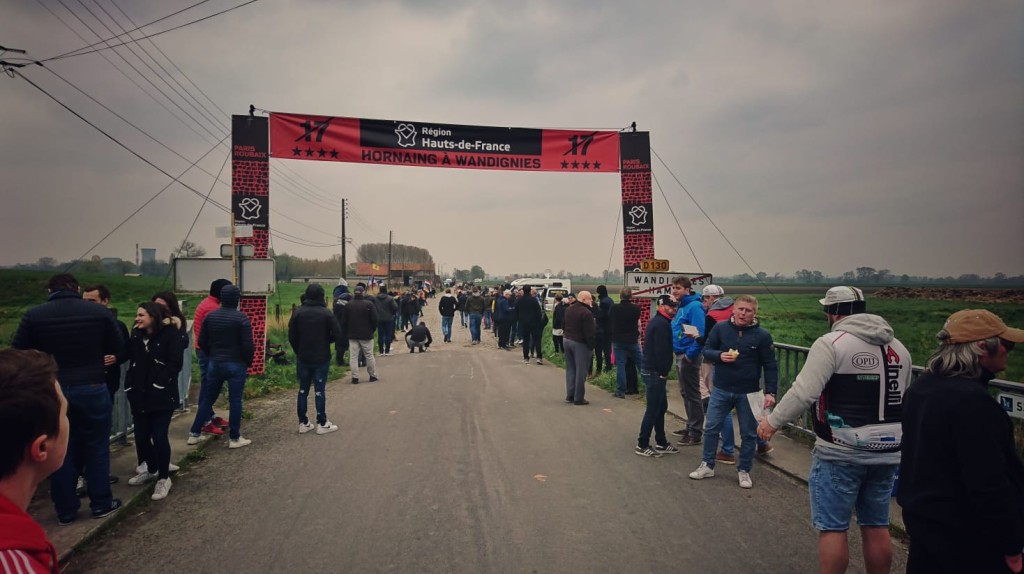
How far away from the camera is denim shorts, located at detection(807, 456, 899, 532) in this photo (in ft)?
10.7

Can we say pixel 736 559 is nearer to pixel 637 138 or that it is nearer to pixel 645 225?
pixel 645 225

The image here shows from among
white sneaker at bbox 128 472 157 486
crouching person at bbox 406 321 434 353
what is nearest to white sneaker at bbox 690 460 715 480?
white sneaker at bbox 128 472 157 486

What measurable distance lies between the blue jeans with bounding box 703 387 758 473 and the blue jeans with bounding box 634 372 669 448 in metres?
0.81

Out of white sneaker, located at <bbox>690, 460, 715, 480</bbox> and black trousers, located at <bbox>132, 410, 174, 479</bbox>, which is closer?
black trousers, located at <bbox>132, 410, 174, 479</bbox>

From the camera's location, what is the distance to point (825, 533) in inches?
131

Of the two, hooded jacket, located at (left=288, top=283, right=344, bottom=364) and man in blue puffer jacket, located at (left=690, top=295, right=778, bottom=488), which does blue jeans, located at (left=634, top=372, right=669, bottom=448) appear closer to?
man in blue puffer jacket, located at (left=690, top=295, right=778, bottom=488)

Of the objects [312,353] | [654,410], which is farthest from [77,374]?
[654,410]

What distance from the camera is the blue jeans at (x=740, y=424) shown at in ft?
18.1

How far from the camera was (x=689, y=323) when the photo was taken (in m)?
7.42

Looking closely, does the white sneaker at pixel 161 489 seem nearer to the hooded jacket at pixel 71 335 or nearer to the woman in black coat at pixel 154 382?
the woman in black coat at pixel 154 382

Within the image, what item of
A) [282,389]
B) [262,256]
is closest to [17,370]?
[282,389]

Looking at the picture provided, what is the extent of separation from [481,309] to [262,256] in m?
9.59

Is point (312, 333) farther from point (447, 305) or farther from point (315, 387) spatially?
point (447, 305)

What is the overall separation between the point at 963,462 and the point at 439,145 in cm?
1191
